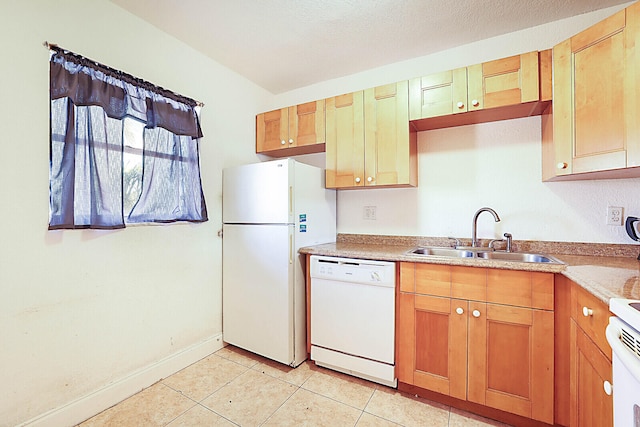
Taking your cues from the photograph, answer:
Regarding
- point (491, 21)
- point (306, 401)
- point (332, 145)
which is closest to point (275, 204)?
point (332, 145)

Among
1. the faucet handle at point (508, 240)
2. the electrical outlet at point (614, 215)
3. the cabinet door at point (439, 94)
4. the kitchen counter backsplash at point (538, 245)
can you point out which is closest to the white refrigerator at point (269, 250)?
the kitchen counter backsplash at point (538, 245)

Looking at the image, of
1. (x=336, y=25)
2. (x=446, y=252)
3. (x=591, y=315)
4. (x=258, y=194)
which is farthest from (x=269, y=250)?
(x=591, y=315)

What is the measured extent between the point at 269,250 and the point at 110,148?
120 centimetres

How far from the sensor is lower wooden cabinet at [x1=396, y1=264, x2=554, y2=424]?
4.71ft

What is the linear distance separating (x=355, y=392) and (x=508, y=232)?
5.13 ft

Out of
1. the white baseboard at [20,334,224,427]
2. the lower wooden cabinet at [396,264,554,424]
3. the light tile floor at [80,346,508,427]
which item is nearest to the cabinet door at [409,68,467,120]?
the lower wooden cabinet at [396,264,554,424]

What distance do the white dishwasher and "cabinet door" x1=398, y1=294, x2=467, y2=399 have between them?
9 centimetres

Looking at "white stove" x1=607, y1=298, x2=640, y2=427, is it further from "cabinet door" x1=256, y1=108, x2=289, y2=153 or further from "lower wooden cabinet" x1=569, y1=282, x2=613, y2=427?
"cabinet door" x1=256, y1=108, x2=289, y2=153

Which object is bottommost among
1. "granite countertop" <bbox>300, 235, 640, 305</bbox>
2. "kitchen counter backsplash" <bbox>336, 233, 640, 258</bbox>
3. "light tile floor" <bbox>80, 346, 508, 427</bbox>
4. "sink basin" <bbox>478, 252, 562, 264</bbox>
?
"light tile floor" <bbox>80, 346, 508, 427</bbox>

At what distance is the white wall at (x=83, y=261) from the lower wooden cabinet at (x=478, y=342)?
163 cm

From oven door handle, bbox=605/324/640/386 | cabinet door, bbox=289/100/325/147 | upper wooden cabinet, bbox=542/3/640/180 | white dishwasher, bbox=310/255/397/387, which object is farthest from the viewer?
cabinet door, bbox=289/100/325/147

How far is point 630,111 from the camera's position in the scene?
1.29 metres

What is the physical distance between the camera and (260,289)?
2.17 metres

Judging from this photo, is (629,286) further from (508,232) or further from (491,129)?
(491,129)
